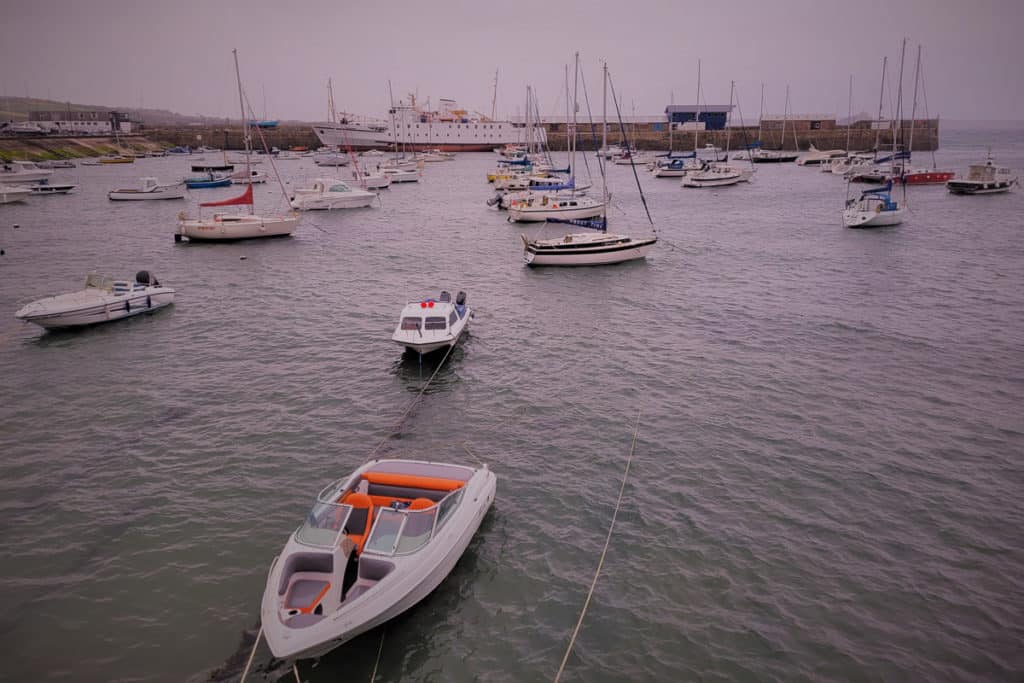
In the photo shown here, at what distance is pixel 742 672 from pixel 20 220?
71.5m

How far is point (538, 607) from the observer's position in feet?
41.0

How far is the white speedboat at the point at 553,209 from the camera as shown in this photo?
188ft

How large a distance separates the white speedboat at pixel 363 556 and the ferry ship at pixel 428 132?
16001 centimetres

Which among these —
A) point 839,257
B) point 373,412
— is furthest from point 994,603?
point 839,257

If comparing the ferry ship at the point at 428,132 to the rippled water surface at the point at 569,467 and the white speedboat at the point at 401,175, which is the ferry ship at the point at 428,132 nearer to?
the white speedboat at the point at 401,175

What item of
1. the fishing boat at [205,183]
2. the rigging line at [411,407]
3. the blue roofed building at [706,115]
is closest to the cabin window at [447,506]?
the rigging line at [411,407]

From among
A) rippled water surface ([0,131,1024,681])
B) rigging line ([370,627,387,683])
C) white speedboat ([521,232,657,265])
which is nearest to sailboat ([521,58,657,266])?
white speedboat ([521,232,657,265])

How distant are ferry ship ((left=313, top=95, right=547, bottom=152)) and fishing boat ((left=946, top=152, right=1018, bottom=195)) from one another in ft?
369

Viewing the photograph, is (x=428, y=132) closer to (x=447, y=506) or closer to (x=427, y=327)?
(x=427, y=327)

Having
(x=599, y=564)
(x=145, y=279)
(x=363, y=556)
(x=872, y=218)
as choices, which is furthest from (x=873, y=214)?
(x=363, y=556)

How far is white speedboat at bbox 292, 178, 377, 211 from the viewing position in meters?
66.9

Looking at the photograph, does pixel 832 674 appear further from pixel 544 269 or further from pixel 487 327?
pixel 544 269

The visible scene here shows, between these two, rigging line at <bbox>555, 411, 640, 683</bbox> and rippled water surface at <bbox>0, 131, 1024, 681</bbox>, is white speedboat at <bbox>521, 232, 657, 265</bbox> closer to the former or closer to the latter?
rippled water surface at <bbox>0, 131, 1024, 681</bbox>

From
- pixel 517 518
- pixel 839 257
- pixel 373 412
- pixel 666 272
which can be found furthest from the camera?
pixel 839 257
